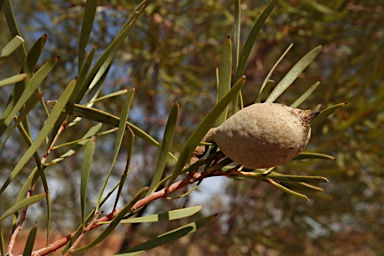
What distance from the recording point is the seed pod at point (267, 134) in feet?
0.78

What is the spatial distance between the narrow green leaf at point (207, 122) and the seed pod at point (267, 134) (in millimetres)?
19

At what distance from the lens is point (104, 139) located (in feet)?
4.76

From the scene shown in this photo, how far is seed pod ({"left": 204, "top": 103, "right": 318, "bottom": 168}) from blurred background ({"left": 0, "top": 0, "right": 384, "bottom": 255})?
308mm

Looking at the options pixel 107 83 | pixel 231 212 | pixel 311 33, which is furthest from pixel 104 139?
pixel 311 33

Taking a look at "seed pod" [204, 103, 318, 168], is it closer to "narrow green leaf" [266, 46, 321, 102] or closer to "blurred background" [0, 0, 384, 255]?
"narrow green leaf" [266, 46, 321, 102]

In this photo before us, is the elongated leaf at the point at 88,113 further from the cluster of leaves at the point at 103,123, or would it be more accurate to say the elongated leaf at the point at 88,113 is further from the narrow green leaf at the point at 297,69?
the narrow green leaf at the point at 297,69

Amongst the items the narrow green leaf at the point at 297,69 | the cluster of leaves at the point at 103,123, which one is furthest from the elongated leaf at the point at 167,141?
the narrow green leaf at the point at 297,69

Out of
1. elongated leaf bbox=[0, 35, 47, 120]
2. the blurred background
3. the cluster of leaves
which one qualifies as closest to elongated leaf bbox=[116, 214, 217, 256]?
the cluster of leaves

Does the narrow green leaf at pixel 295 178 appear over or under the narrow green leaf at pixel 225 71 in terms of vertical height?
under

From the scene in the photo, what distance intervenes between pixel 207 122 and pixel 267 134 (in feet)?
0.11

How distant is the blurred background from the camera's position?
0.86 meters

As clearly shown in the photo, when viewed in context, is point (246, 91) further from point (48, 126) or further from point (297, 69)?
point (48, 126)

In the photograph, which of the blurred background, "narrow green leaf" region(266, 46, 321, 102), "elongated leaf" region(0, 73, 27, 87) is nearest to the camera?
"elongated leaf" region(0, 73, 27, 87)

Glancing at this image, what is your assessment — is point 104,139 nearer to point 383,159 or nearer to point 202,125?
point 383,159
